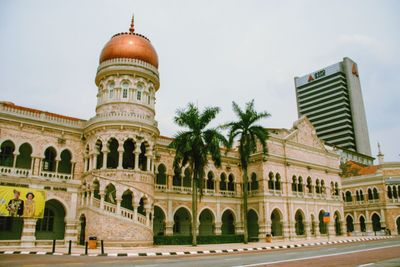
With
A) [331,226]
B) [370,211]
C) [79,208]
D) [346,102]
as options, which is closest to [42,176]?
[79,208]

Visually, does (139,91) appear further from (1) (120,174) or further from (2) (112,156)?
(1) (120,174)

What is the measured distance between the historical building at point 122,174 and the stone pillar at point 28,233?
2.5 inches

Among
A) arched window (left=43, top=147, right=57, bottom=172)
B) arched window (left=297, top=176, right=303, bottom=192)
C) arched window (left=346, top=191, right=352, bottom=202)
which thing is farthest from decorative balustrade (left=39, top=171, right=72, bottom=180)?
arched window (left=346, top=191, right=352, bottom=202)

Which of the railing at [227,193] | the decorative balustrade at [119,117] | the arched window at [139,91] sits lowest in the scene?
the railing at [227,193]

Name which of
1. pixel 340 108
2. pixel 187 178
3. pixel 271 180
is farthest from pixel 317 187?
pixel 340 108

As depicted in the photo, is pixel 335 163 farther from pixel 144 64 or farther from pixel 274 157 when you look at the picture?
pixel 144 64

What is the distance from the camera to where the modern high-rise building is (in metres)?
99.7

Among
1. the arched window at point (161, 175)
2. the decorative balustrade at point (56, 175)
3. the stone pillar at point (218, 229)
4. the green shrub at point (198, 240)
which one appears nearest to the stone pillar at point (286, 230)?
the green shrub at point (198, 240)

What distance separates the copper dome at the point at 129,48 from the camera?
1049 inches

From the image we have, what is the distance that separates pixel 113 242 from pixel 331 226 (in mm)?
27615

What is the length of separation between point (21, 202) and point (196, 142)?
39.5 feet

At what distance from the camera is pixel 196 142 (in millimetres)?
24250

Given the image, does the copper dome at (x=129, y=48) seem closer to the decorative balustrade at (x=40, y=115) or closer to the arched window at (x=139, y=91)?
the arched window at (x=139, y=91)

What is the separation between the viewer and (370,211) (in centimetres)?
4588
